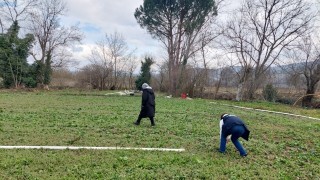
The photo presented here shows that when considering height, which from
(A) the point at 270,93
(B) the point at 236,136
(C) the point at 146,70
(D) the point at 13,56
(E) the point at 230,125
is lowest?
(B) the point at 236,136

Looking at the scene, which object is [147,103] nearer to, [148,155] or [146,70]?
[148,155]

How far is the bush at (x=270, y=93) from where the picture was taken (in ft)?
94.2

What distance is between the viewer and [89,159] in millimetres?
5617

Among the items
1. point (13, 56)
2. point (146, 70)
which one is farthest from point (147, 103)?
point (13, 56)

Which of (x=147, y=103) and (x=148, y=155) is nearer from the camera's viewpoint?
(x=148, y=155)

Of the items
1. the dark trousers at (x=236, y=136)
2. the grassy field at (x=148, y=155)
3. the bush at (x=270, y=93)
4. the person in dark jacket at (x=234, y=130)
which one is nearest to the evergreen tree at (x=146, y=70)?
the bush at (x=270, y=93)

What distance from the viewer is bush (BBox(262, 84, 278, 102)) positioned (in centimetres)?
2871

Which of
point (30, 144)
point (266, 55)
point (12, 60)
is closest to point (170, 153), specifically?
point (30, 144)

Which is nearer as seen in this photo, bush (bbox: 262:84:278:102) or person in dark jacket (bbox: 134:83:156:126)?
person in dark jacket (bbox: 134:83:156:126)

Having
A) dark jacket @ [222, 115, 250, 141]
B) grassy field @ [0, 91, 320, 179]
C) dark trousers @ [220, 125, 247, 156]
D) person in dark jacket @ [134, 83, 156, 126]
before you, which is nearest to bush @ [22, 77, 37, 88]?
grassy field @ [0, 91, 320, 179]

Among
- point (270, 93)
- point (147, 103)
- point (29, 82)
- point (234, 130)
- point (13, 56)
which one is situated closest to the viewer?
point (234, 130)

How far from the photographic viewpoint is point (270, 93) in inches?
1133

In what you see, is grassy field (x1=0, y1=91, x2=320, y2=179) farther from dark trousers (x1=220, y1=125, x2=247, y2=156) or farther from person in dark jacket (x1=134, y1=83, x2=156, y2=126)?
person in dark jacket (x1=134, y1=83, x2=156, y2=126)

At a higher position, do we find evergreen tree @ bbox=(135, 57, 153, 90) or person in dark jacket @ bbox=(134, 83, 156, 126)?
evergreen tree @ bbox=(135, 57, 153, 90)
